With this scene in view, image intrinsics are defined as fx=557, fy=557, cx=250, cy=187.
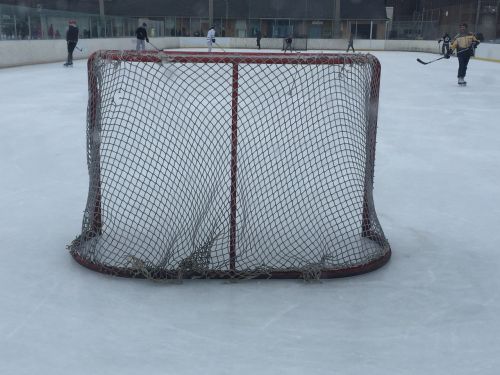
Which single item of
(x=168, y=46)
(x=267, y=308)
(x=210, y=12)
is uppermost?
(x=210, y=12)

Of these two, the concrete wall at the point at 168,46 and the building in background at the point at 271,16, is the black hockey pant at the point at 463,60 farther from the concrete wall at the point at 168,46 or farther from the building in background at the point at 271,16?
the building in background at the point at 271,16

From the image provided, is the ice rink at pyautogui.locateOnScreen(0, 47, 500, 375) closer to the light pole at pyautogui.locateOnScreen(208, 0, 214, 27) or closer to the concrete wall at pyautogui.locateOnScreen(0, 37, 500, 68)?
the concrete wall at pyautogui.locateOnScreen(0, 37, 500, 68)

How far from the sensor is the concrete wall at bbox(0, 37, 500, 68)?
16.7 m

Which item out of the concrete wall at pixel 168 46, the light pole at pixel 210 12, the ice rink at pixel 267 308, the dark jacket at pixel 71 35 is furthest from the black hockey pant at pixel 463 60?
the light pole at pixel 210 12

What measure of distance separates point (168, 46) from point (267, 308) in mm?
31531

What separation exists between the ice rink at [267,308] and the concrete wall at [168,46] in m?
13.5

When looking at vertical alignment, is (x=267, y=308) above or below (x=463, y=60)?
below

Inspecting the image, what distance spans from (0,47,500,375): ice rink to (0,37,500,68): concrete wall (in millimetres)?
13508

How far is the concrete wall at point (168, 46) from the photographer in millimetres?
16703

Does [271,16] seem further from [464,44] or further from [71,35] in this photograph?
[464,44]

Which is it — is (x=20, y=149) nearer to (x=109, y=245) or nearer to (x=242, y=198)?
(x=109, y=245)

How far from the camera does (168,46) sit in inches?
1281

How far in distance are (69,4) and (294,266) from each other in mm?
36786

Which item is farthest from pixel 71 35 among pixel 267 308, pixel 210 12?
pixel 210 12
